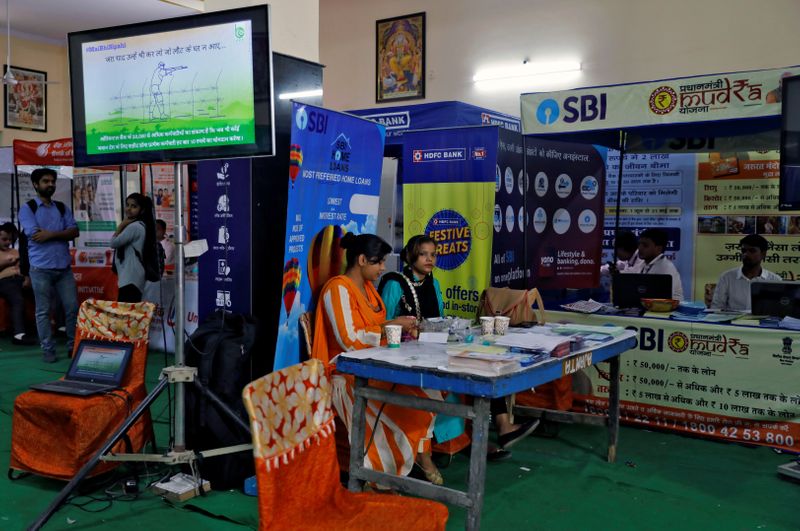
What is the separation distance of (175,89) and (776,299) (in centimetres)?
377

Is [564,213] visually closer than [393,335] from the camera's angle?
No

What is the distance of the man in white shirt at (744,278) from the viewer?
542 centimetres

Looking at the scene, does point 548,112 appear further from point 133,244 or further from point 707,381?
point 133,244

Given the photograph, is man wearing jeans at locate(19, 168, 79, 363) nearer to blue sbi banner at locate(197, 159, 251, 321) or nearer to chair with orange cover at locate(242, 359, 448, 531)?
blue sbi banner at locate(197, 159, 251, 321)

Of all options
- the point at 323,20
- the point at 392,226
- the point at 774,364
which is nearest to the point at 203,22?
the point at 774,364

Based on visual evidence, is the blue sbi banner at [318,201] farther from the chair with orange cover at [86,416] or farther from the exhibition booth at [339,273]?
the chair with orange cover at [86,416]

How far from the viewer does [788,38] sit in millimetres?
7754

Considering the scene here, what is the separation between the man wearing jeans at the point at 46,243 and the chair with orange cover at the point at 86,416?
2.98 m

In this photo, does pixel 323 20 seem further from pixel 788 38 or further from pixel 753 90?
pixel 753 90

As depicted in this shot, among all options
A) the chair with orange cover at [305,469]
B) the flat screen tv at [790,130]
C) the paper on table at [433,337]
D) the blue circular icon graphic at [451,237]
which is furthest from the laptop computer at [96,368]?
the flat screen tv at [790,130]

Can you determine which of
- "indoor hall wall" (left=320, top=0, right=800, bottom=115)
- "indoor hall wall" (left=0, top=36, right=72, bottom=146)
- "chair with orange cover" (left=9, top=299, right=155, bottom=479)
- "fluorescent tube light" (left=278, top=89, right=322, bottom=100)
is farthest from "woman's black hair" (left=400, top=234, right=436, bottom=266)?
"indoor hall wall" (left=0, top=36, right=72, bottom=146)

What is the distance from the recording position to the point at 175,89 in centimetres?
316

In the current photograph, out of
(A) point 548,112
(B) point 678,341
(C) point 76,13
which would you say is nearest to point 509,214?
(A) point 548,112

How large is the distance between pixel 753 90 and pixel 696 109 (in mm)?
329
